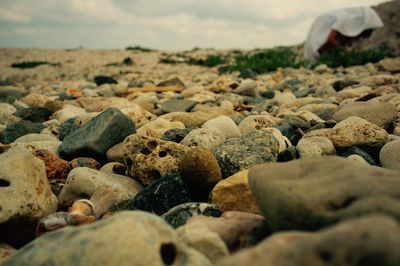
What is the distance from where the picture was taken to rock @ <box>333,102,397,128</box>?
3650mm

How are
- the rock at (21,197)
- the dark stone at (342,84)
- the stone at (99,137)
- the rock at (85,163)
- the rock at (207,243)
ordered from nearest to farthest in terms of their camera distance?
the rock at (207,243) → the rock at (21,197) → the rock at (85,163) → the stone at (99,137) → the dark stone at (342,84)

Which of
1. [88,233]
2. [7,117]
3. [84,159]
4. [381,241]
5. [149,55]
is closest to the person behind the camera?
[381,241]

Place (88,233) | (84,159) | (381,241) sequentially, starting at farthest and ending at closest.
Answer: (84,159) < (88,233) < (381,241)

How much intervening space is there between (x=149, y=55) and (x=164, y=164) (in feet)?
57.1

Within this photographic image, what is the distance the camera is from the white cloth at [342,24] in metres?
14.7

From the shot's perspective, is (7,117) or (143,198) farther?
(7,117)

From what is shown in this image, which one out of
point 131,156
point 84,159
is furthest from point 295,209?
point 84,159

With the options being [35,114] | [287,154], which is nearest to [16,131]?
[35,114]

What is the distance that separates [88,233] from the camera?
4.57 feet

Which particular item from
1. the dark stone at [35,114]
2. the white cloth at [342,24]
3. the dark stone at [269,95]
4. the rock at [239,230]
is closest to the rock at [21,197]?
the rock at [239,230]

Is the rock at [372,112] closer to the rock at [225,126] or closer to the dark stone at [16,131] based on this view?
the rock at [225,126]

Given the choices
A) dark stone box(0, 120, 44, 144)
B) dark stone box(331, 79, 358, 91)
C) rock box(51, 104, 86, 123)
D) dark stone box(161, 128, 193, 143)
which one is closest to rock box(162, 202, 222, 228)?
dark stone box(161, 128, 193, 143)

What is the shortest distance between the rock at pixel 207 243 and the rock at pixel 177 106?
139 inches

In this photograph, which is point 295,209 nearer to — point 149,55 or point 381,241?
point 381,241
